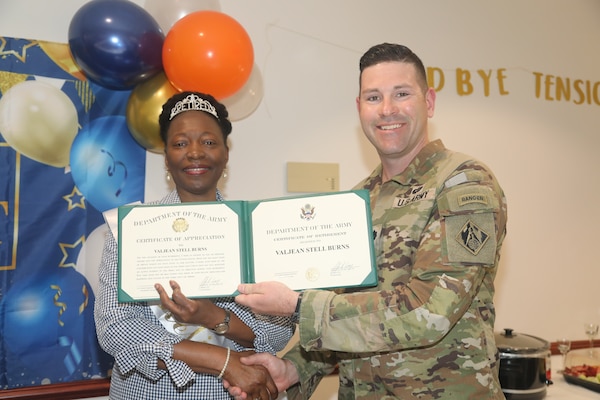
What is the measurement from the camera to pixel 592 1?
3805mm

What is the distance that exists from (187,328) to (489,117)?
252 centimetres

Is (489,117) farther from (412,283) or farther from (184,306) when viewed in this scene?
(184,306)

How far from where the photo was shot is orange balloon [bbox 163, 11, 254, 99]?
229 centimetres

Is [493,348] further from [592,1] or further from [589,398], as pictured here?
[592,1]

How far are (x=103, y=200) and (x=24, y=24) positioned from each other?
881 millimetres

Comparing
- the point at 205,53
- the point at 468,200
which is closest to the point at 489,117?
the point at 205,53

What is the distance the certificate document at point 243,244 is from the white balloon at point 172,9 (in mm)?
1237

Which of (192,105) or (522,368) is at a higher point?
(192,105)

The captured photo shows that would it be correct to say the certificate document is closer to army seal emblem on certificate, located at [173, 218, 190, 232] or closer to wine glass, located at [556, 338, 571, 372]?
army seal emblem on certificate, located at [173, 218, 190, 232]

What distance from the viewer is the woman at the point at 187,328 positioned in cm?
162

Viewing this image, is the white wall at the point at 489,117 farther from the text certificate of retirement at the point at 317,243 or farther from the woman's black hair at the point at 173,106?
the text certificate of retirement at the point at 317,243

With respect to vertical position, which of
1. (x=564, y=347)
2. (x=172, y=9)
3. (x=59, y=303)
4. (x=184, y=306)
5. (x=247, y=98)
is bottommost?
(x=564, y=347)

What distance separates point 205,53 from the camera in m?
2.29

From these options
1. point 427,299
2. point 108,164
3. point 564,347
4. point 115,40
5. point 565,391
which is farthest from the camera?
point 564,347
